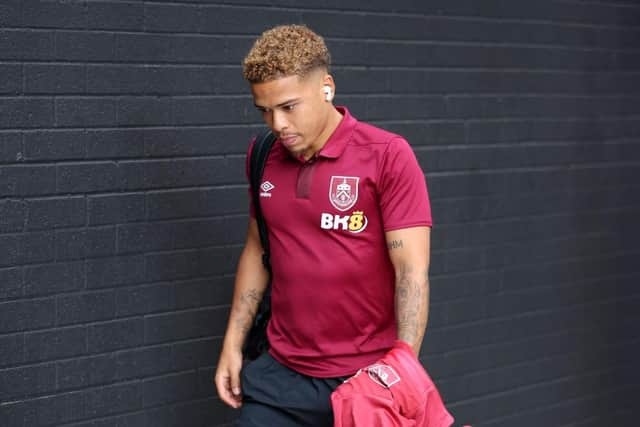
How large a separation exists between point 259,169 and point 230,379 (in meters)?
0.82

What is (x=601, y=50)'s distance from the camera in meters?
7.02

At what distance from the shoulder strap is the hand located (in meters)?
0.43

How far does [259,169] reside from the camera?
4199mm

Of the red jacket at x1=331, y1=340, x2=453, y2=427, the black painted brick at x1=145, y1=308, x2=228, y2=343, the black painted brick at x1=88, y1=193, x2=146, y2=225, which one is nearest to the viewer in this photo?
the red jacket at x1=331, y1=340, x2=453, y2=427

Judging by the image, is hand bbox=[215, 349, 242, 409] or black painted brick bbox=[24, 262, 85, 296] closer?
hand bbox=[215, 349, 242, 409]

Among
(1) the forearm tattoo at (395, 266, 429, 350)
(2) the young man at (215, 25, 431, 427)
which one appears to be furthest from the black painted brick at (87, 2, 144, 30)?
(1) the forearm tattoo at (395, 266, 429, 350)

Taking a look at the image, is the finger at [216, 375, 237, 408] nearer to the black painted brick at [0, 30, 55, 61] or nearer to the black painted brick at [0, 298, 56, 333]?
the black painted brick at [0, 298, 56, 333]

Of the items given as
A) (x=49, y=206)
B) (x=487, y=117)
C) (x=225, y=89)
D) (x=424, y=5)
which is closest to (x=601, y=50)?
(x=487, y=117)

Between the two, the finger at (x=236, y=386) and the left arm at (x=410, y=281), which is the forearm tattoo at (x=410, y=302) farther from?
the finger at (x=236, y=386)

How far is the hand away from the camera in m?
4.26

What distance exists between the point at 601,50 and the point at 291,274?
3.73 m

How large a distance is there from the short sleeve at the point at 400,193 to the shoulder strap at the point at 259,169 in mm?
509

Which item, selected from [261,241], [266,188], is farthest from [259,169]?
[261,241]

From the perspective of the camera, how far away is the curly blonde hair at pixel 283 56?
3.82 meters
